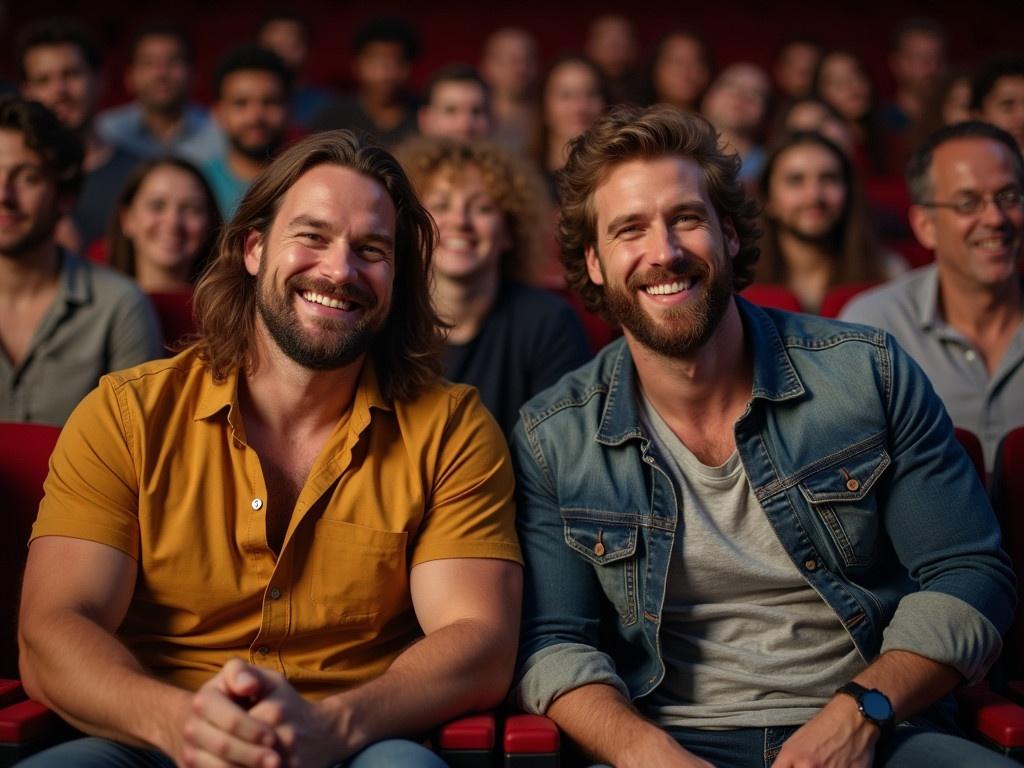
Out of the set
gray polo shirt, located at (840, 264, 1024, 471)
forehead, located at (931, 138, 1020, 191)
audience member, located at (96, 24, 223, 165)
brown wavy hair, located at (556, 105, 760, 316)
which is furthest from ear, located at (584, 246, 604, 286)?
audience member, located at (96, 24, 223, 165)

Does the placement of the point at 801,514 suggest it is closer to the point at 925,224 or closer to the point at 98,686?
the point at 98,686

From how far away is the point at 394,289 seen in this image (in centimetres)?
152

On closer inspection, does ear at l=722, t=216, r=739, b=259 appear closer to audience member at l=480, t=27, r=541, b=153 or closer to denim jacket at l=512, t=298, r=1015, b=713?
denim jacket at l=512, t=298, r=1015, b=713

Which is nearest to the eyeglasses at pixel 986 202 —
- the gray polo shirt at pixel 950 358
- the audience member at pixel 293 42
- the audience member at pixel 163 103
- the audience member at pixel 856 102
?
the gray polo shirt at pixel 950 358

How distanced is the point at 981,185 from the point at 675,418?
88 centimetres

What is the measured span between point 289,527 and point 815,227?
168cm

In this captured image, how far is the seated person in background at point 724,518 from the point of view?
1.28 m

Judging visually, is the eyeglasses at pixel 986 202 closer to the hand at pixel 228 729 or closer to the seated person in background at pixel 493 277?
the seated person in background at pixel 493 277

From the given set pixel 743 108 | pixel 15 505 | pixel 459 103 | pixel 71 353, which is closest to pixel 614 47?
pixel 743 108

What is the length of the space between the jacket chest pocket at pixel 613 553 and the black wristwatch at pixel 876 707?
0.27 metres

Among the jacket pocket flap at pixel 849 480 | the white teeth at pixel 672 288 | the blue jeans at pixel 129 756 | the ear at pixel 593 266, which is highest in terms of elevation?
the ear at pixel 593 266

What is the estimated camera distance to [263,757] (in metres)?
1.09

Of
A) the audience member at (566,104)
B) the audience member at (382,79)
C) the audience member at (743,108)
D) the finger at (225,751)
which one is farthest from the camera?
the audience member at (382,79)

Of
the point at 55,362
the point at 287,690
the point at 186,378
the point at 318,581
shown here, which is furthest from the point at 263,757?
the point at 55,362
